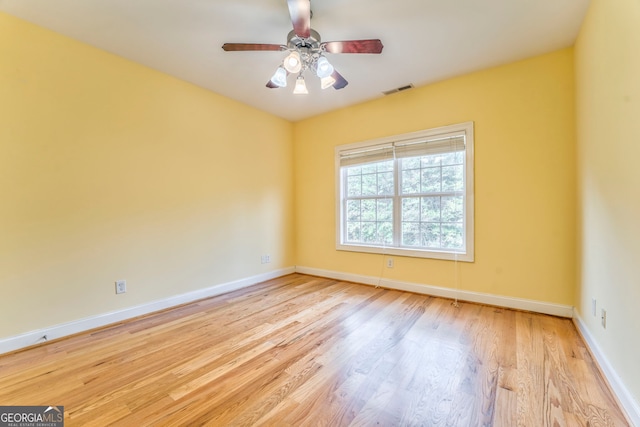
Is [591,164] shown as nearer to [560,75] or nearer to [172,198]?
[560,75]

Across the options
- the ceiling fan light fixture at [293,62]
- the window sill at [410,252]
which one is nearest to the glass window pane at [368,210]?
the window sill at [410,252]

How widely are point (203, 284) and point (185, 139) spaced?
179cm

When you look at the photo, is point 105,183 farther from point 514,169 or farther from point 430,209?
point 514,169

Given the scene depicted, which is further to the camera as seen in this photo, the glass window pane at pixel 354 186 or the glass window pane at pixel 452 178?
the glass window pane at pixel 354 186

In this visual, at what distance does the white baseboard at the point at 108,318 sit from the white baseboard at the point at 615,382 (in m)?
3.55

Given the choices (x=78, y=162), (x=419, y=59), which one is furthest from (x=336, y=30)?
Result: (x=78, y=162)

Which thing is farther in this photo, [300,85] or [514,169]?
[514,169]

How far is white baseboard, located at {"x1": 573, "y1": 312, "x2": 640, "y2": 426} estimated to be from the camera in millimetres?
1316

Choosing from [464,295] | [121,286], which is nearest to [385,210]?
[464,295]

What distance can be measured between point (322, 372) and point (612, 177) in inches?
87.2

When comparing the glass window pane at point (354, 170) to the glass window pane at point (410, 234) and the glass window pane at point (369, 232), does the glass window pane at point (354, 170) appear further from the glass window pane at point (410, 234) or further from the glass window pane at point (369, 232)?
the glass window pane at point (410, 234)

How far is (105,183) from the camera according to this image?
258cm

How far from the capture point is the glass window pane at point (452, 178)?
3.19 m

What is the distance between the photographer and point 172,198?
10.1 feet
